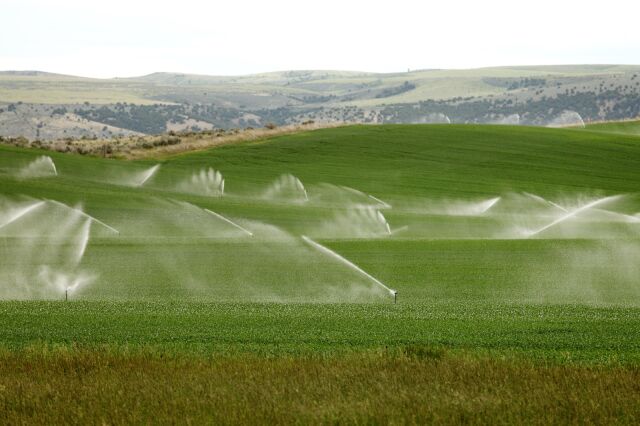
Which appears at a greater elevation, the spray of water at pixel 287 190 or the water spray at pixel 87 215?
the water spray at pixel 87 215

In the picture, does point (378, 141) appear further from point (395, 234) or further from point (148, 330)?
point (148, 330)

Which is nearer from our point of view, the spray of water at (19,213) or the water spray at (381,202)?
the spray of water at (19,213)

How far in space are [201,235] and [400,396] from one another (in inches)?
1288

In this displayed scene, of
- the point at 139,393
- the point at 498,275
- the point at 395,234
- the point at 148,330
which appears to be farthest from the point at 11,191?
the point at 139,393

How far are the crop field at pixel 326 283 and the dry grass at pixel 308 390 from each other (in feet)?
0.15

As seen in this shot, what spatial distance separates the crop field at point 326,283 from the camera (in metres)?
12.5

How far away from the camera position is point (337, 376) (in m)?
13.4

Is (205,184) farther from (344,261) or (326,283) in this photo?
(326,283)

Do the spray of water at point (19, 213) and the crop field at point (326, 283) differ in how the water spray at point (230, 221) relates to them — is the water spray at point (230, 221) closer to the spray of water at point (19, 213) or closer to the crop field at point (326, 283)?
the crop field at point (326, 283)

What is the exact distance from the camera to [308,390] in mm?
12656

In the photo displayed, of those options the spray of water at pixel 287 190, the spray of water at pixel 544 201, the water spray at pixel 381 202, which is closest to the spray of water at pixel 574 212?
the spray of water at pixel 544 201

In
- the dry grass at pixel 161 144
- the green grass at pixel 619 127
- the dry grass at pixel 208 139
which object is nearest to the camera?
the dry grass at pixel 161 144

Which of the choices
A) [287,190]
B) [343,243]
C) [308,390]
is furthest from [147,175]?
[308,390]

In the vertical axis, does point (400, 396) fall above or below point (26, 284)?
above
